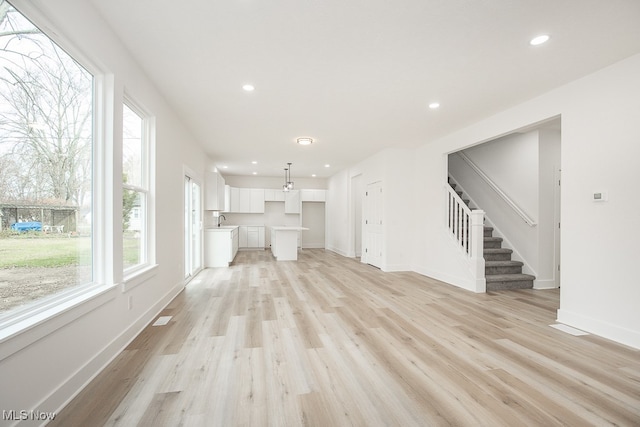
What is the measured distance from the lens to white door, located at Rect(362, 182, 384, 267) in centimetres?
647

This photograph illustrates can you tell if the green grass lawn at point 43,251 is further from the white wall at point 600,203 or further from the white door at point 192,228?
the white wall at point 600,203

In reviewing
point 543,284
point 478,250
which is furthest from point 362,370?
point 543,284

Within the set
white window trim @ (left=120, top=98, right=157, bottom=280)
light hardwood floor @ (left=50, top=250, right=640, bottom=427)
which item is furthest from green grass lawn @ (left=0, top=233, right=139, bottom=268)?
white window trim @ (left=120, top=98, right=157, bottom=280)

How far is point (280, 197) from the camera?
10.3m

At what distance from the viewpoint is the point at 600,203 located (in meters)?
2.88

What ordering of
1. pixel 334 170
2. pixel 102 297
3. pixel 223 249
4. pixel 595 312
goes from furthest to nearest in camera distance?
pixel 334 170
pixel 223 249
pixel 595 312
pixel 102 297

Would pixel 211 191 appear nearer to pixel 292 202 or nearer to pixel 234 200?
pixel 234 200

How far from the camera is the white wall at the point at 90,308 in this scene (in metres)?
1.43

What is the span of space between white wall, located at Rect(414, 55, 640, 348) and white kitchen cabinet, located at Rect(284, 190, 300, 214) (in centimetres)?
757

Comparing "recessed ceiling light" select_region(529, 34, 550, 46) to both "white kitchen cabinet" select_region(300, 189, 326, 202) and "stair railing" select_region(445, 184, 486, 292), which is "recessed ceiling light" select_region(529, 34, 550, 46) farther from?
"white kitchen cabinet" select_region(300, 189, 326, 202)

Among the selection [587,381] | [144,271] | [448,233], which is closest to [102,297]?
[144,271]

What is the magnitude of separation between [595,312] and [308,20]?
155 inches

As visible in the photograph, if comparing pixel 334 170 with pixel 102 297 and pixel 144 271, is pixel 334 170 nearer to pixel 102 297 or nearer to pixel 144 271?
pixel 144 271

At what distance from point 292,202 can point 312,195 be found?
2.71 feet
